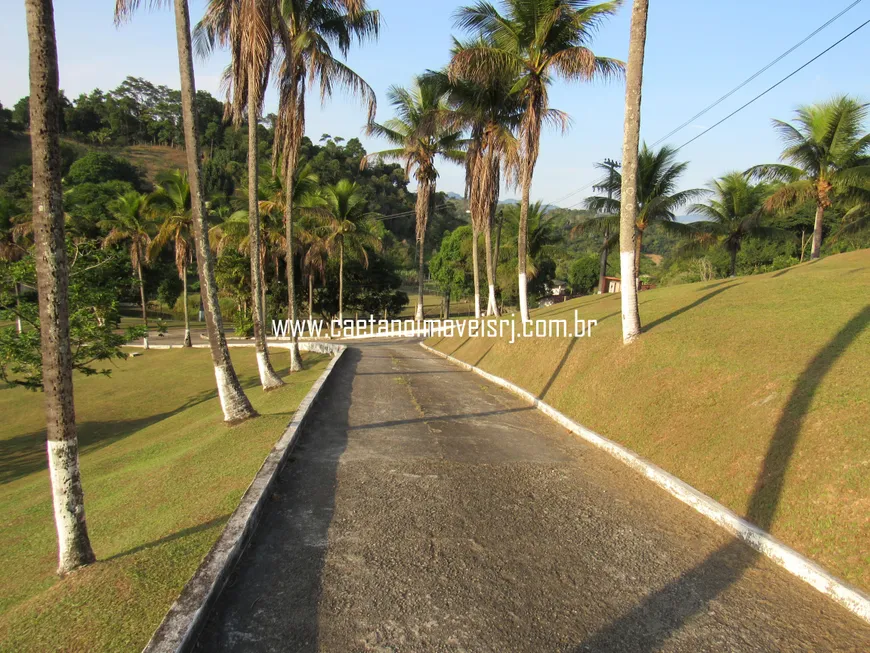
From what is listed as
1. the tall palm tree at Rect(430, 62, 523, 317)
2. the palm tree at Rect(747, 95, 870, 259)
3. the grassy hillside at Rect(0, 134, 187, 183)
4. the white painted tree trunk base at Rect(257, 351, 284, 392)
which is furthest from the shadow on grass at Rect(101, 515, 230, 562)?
the grassy hillside at Rect(0, 134, 187, 183)

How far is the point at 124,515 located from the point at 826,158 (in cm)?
2521

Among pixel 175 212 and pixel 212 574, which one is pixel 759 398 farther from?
pixel 175 212

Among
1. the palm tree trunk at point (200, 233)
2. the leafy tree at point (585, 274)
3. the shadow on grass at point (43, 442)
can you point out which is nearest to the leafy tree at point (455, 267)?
the leafy tree at point (585, 274)

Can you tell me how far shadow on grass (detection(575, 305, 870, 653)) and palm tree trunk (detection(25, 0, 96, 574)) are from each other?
4.34 meters

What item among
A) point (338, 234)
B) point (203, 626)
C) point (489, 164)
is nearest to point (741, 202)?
point (489, 164)

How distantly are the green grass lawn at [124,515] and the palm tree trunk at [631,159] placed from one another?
6614mm

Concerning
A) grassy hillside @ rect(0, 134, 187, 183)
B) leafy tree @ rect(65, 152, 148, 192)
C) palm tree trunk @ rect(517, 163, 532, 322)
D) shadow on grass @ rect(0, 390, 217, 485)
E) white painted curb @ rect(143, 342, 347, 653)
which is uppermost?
grassy hillside @ rect(0, 134, 187, 183)

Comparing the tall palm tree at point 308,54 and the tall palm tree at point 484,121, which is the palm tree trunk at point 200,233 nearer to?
the tall palm tree at point 308,54

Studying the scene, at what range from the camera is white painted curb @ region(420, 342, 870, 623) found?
3.84 metres

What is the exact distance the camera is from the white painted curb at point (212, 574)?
3.17m

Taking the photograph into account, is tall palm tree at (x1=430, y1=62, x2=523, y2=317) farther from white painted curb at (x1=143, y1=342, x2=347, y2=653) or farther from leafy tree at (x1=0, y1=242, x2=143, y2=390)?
white painted curb at (x1=143, y1=342, x2=347, y2=653)

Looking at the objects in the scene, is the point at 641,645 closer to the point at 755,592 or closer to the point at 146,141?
the point at 755,592

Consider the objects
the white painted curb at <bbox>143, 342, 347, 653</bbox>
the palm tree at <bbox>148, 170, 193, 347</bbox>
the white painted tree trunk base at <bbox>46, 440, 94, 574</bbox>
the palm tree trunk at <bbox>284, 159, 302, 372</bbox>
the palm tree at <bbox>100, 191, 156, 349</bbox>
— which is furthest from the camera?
the palm tree at <bbox>100, 191, 156, 349</bbox>

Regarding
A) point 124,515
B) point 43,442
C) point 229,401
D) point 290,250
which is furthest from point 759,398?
point 43,442
